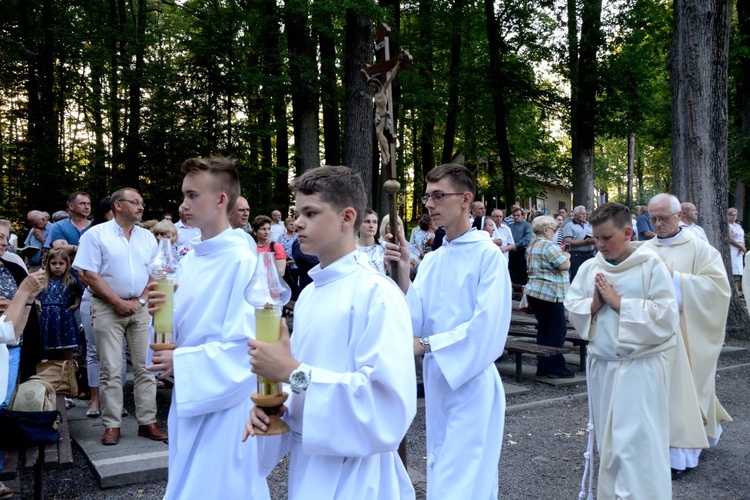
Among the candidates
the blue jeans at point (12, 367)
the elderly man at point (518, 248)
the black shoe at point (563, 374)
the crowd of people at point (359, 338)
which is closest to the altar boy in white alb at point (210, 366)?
the crowd of people at point (359, 338)

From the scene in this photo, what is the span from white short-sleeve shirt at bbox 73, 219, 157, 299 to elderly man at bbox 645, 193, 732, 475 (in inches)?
183

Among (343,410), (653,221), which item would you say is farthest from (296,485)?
(653,221)

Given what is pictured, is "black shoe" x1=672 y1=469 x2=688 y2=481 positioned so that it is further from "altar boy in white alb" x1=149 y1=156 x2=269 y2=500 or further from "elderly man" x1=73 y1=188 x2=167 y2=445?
"elderly man" x1=73 y1=188 x2=167 y2=445

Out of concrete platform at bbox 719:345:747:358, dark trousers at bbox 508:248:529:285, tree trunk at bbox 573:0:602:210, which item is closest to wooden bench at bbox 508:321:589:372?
concrete platform at bbox 719:345:747:358

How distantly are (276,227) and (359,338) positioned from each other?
526 inches

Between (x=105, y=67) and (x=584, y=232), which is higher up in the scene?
(x=105, y=67)

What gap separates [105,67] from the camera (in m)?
19.0

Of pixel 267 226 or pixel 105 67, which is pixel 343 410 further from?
pixel 105 67

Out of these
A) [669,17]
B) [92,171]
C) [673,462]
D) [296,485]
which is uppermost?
[669,17]

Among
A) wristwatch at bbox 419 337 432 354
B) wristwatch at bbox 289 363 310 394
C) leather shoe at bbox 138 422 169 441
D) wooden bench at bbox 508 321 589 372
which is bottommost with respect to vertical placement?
leather shoe at bbox 138 422 169 441

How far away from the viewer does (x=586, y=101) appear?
67.8 feet

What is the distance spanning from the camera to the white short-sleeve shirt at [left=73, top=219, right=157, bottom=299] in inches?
242

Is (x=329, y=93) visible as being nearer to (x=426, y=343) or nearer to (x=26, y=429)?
(x=26, y=429)

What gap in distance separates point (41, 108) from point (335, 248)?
19.5 meters
